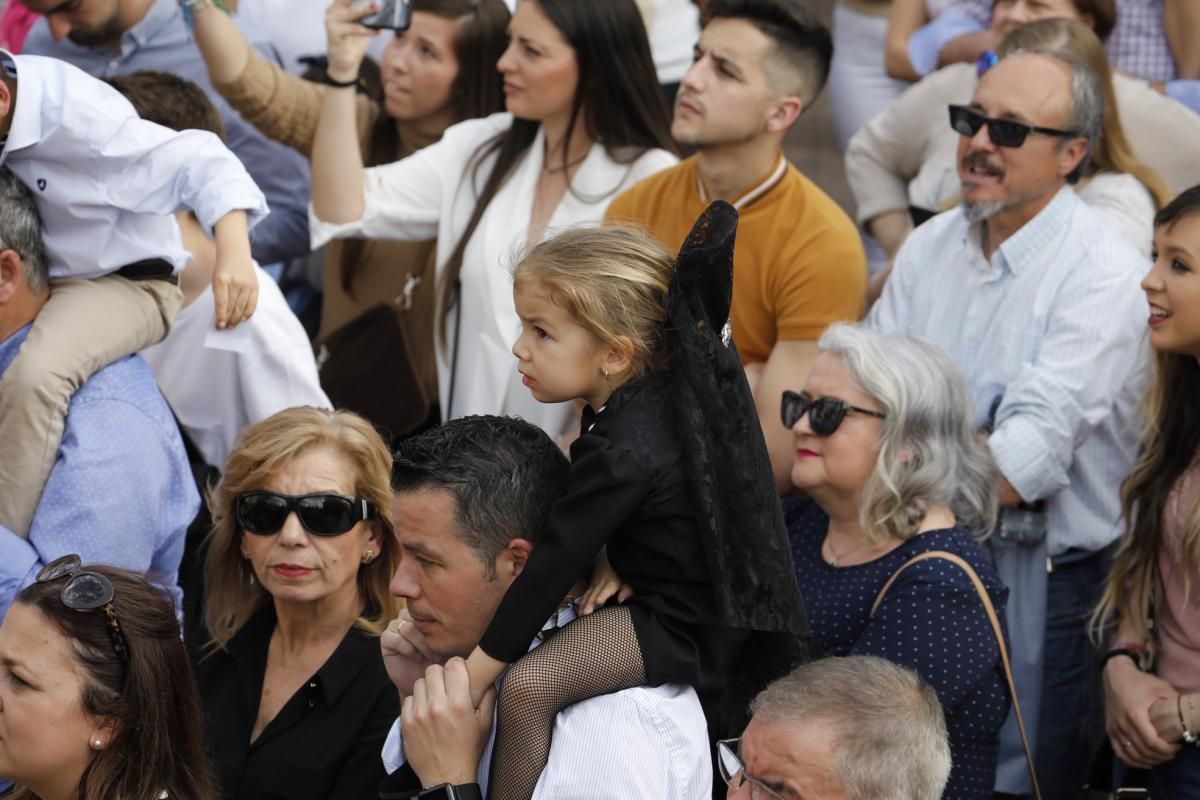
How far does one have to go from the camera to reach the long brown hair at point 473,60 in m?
5.33

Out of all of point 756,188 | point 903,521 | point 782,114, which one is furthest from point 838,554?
point 782,114

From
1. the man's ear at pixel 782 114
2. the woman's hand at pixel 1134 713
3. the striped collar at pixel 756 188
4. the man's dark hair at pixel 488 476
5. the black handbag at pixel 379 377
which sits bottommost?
the black handbag at pixel 379 377

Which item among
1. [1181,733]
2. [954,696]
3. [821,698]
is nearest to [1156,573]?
[1181,733]

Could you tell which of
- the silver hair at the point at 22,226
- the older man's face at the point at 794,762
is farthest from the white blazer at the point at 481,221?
the older man's face at the point at 794,762

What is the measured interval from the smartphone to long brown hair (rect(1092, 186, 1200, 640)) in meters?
2.21

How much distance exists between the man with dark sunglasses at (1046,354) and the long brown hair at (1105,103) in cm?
22

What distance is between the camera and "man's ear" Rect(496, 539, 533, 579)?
2.64 m

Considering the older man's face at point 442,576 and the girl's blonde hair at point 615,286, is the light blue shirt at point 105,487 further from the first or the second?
the girl's blonde hair at point 615,286

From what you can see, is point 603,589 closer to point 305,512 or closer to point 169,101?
point 305,512

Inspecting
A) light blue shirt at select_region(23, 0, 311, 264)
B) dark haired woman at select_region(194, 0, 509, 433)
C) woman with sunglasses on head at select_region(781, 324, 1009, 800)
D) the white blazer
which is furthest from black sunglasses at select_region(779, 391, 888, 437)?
light blue shirt at select_region(23, 0, 311, 264)

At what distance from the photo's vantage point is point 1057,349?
411 centimetres

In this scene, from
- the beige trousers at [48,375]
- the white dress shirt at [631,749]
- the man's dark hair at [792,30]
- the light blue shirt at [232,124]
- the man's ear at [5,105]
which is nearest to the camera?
the white dress shirt at [631,749]

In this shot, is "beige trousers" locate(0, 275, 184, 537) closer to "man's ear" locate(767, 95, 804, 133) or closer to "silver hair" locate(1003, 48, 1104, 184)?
"man's ear" locate(767, 95, 804, 133)

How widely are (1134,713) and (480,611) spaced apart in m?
1.79
